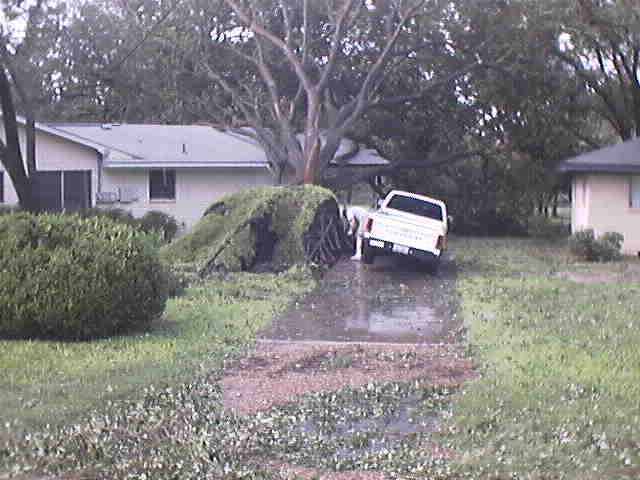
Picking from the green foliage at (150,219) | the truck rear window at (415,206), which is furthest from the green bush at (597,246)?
the green foliage at (150,219)

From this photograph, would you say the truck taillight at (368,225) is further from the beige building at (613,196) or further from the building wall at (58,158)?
the building wall at (58,158)

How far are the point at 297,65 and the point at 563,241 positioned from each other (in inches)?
407

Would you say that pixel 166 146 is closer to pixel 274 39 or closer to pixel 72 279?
pixel 274 39

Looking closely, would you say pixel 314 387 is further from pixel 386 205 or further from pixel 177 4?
pixel 177 4

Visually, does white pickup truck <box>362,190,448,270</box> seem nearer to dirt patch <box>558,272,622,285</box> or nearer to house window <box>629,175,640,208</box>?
dirt patch <box>558,272,622,285</box>

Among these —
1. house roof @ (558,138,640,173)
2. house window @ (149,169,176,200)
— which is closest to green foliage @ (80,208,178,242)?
house window @ (149,169,176,200)

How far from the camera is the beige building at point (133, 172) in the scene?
31.8m

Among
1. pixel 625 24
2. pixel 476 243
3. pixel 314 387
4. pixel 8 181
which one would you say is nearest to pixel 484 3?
pixel 625 24

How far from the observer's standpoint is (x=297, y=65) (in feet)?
105

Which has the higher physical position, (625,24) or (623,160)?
(625,24)

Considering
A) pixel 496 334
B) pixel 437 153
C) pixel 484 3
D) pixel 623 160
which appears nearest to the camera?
pixel 496 334

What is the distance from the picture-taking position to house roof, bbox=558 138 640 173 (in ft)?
88.2

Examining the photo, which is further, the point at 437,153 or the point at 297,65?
the point at 437,153

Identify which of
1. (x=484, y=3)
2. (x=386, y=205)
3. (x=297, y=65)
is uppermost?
(x=484, y=3)
